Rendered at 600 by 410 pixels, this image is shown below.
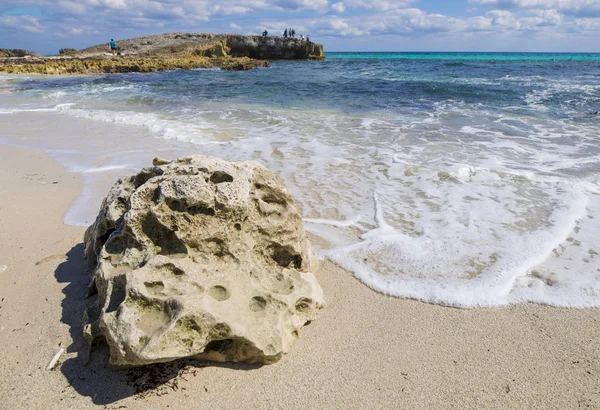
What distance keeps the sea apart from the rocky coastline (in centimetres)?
1778

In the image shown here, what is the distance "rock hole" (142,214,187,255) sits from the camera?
2566 millimetres

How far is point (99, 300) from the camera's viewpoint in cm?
252

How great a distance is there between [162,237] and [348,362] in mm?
1402

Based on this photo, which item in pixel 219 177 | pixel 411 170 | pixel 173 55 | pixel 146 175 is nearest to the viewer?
pixel 219 177

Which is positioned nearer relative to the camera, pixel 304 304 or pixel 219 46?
pixel 304 304

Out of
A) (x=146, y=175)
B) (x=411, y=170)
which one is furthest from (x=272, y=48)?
(x=146, y=175)

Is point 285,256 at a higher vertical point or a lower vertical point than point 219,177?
lower

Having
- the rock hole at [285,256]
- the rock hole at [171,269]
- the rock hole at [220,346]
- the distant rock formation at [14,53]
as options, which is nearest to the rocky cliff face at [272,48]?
the distant rock formation at [14,53]

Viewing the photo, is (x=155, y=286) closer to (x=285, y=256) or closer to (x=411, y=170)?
(x=285, y=256)

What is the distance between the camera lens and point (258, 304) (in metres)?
2.44

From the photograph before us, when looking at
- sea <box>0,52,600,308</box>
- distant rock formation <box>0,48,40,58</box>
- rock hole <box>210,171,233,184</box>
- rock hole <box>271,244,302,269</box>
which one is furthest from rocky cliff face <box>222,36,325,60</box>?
rock hole <box>271,244,302,269</box>

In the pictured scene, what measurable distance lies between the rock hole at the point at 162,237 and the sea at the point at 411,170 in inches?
60.0

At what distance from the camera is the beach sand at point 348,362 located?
7.18 ft

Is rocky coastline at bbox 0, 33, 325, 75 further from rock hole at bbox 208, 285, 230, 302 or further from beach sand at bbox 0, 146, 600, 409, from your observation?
rock hole at bbox 208, 285, 230, 302
